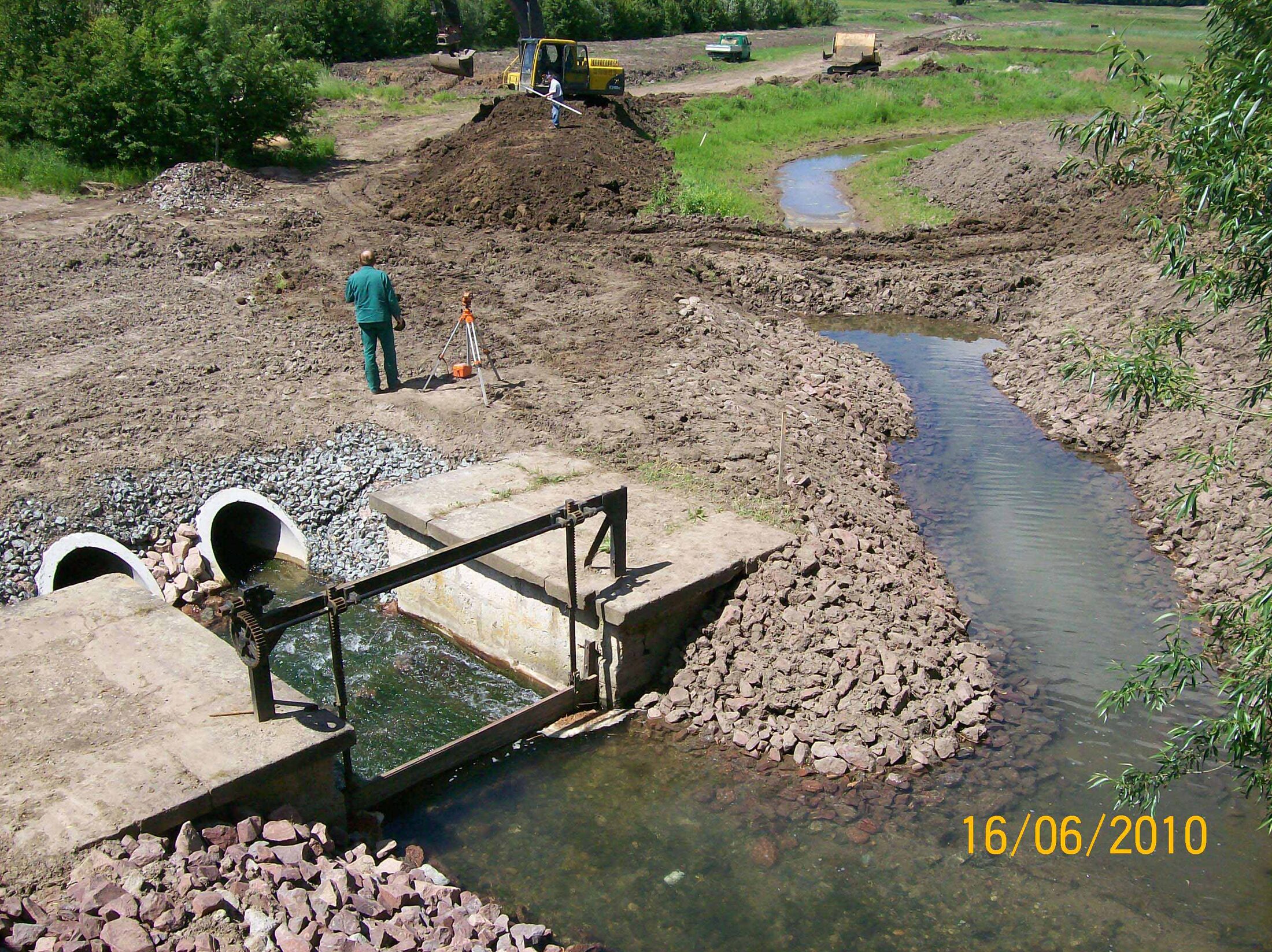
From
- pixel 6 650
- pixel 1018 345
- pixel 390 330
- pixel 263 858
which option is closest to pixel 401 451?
pixel 390 330

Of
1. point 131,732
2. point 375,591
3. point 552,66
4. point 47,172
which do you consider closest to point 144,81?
point 47,172

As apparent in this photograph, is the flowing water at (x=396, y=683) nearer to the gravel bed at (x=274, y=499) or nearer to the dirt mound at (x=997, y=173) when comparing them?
the gravel bed at (x=274, y=499)

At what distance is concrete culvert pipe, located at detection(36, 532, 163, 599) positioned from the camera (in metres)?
9.98

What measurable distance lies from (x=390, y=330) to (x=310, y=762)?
7658 millimetres

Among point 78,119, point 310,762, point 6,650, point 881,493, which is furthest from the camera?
point 78,119

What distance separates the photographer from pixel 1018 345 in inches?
727

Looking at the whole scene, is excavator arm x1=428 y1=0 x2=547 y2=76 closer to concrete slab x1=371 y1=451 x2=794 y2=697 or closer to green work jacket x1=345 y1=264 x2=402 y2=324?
green work jacket x1=345 y1=264 x2=402 y2=324

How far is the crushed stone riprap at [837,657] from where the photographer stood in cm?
841

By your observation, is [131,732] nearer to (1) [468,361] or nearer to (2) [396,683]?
(2) [396,683]

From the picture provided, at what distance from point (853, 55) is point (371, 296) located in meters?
43.9

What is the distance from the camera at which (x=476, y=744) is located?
27.8 ft

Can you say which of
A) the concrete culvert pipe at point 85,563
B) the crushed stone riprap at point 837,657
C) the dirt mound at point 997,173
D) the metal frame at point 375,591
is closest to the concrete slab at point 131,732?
the metal frame at point 375,591

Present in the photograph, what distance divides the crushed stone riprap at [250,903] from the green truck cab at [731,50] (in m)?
59.4

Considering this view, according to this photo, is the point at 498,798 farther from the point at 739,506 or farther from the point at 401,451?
the point at 401,451
